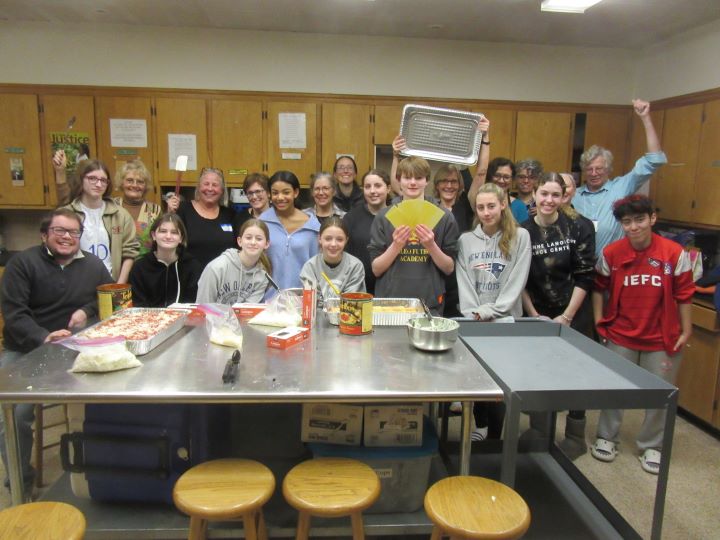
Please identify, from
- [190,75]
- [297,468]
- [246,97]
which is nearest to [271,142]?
[246,97]

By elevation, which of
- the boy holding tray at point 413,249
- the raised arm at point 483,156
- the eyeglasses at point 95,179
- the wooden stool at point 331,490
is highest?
the raised arm at point 483,156

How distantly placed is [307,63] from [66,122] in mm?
2041

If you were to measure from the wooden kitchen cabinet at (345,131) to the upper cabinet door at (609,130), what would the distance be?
196cm

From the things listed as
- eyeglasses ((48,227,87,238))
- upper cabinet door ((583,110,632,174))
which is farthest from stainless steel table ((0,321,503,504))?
upper cabinet door ((583,110,632,174))

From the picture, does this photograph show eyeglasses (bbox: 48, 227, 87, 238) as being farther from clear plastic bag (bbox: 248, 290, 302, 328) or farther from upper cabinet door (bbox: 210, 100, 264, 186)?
upper cabinet door (bbox: 210, 100, 264, 186)

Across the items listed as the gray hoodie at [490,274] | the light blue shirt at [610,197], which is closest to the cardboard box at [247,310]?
the gray hoodie at [490,274]

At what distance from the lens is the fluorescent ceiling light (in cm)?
316

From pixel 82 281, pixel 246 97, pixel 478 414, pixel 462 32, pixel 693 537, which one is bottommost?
pixel 693 537

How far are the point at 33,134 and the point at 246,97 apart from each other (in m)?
1.75

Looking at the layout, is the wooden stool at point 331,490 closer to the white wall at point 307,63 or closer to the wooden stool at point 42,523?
the wooden stool at point 42,523

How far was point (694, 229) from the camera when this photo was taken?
12.4 ft

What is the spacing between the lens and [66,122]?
13.4 feet

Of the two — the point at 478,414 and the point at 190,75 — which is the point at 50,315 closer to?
the point at 478,414

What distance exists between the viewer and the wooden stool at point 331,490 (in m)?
1.42
